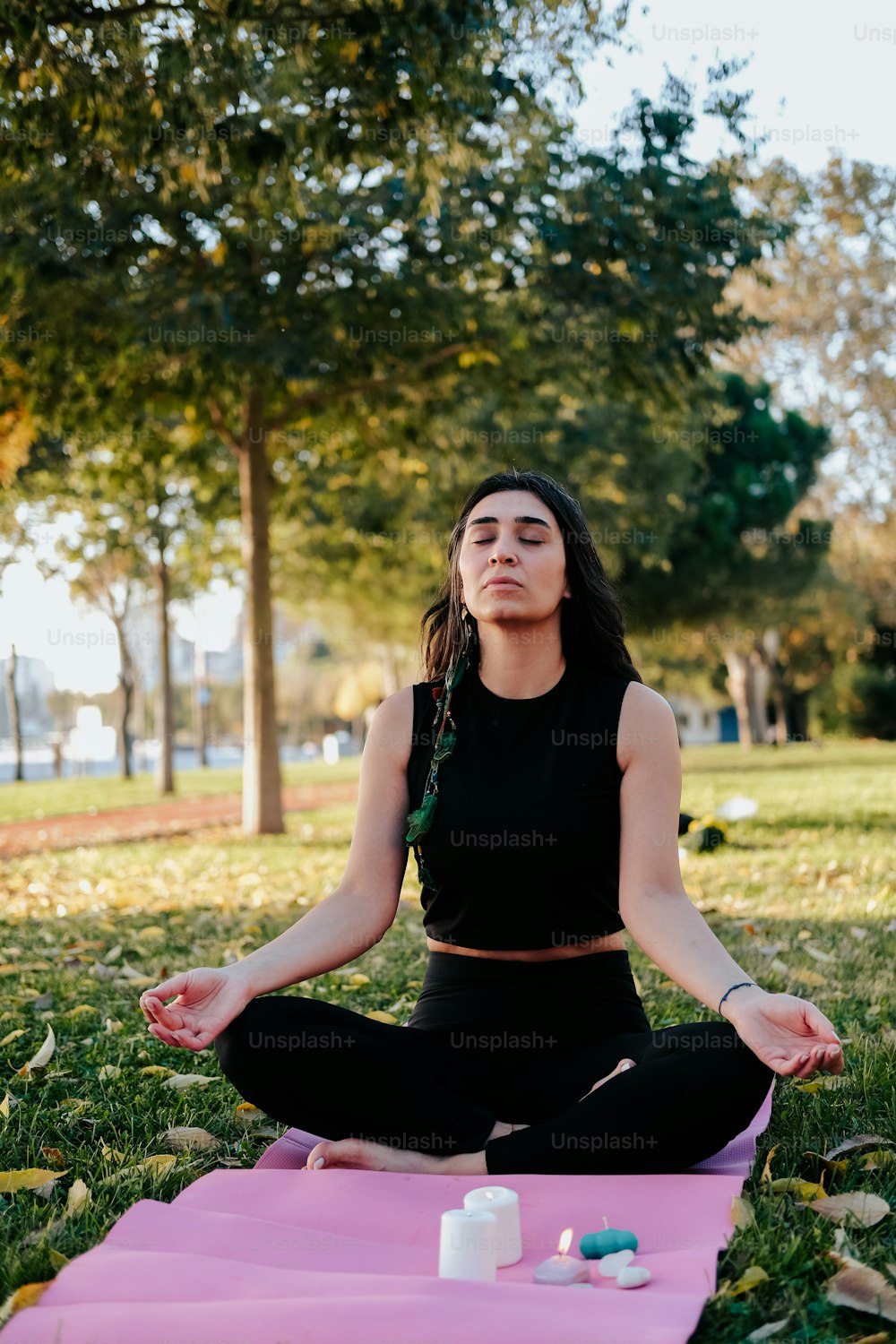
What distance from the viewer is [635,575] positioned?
2488 centimetres

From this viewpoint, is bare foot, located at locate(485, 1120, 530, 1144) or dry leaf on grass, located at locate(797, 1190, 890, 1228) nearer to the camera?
dry leaf on grass, located at locate(797, 1190, 890, 1228)

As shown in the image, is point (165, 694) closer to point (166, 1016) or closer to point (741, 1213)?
point (166, 1016)

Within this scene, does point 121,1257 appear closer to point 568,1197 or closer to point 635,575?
point 568,1197

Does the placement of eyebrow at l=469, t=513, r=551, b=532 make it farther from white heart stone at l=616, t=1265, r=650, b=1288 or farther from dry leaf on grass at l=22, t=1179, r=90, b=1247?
dry leaf on grass at l=22, t=1179, r=90, b=1247

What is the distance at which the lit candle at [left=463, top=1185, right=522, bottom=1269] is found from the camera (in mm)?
2348

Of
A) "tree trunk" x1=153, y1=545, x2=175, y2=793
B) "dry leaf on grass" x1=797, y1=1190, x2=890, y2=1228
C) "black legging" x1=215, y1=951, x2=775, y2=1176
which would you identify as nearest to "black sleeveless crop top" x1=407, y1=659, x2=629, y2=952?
"black legging" x1=215, y1=951, x2=775, y2=1176

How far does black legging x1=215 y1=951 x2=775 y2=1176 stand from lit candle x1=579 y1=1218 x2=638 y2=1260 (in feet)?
1.15

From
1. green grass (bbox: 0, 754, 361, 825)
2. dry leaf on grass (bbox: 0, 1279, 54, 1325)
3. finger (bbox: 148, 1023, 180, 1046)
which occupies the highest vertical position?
finger (bbox: 148, 1023, 180, 1046)

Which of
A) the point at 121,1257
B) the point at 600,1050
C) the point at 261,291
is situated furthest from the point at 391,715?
the point at 261,291

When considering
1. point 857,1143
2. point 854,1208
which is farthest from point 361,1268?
point 857,1143

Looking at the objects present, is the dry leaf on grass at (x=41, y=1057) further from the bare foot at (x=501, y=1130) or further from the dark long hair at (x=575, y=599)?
the dark long hair at (x=575, y=599)

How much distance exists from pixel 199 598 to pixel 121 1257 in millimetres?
24503

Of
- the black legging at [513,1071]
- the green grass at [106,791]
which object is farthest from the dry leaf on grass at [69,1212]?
the green grass at [106,791]

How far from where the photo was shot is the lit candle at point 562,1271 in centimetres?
226
